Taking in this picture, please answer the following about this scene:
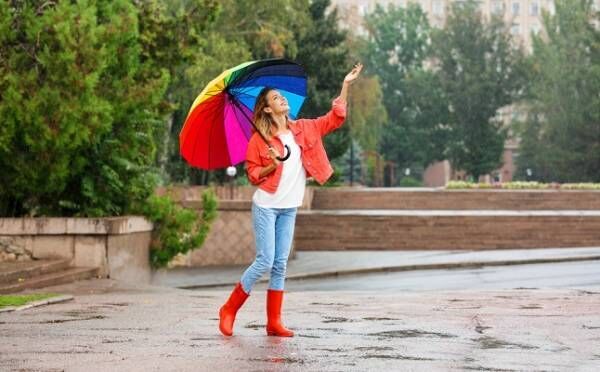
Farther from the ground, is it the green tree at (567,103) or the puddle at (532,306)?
the green tree at (567,103)

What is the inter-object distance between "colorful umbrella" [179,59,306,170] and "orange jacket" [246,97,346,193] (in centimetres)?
57

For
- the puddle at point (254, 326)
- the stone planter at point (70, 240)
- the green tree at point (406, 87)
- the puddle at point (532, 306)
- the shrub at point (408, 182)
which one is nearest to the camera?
the puddle at point (254, 326)

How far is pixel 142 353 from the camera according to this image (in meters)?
7.85

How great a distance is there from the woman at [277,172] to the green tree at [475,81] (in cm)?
7975

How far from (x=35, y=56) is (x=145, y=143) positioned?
255cm

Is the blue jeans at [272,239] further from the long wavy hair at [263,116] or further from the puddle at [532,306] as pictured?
the puddle at [532,306]

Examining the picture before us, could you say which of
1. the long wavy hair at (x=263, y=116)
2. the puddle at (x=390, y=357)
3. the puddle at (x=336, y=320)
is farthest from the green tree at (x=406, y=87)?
the puddle at (x=390, y=357)

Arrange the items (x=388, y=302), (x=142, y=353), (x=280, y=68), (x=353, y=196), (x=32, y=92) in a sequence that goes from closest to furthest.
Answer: (x=142, y=353)
(x=280, y=68)
(x=388, y=302)
(x=32, y=92)
(x=353, y=196)

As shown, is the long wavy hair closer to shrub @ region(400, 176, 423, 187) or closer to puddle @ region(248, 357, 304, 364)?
puddle @ region(248, 357, 304, 364)

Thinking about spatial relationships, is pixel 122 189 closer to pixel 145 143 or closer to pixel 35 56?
pixel 145 143

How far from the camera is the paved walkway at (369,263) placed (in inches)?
936

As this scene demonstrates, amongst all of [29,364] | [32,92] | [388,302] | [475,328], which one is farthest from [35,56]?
[29,364]

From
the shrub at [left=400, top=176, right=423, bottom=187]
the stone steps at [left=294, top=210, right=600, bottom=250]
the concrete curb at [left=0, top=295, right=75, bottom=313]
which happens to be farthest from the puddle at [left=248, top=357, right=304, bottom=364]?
the shrub at [left=400, top=176, right=423, bottom=187]

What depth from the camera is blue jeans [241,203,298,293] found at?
8.77 metres
